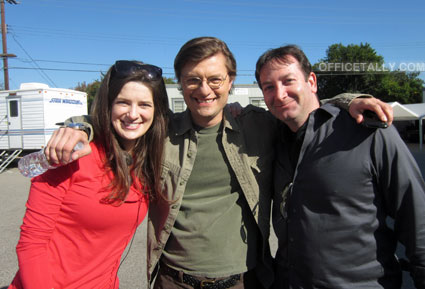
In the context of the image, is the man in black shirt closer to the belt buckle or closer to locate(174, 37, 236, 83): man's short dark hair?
the belt buckle

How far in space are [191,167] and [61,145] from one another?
872 millimetres

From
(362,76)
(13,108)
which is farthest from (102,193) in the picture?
(362,76)

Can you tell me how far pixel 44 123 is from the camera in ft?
43.6

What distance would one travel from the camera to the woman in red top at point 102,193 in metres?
1.60

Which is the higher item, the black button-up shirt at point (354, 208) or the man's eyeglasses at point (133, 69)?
the man's eyeglasses at point (133, 69)

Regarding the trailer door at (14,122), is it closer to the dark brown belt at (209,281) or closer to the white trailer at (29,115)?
the white trailer at (29,115)

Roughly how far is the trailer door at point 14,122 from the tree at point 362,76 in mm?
26967

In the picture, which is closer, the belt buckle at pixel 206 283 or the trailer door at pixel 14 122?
the belt buckle at pixel 206 283

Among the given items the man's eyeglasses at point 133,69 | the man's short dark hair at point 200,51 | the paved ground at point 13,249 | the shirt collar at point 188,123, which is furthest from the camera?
the paved ground at point 13,249

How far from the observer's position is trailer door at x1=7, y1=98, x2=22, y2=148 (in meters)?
13.7

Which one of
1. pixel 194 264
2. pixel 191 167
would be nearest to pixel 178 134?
pixel 191 167

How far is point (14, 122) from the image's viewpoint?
45.2 feet

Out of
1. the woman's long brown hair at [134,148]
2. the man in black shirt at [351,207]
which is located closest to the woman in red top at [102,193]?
the woman's long brown hair at [134,148]

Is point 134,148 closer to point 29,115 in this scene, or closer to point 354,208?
point 354,208
